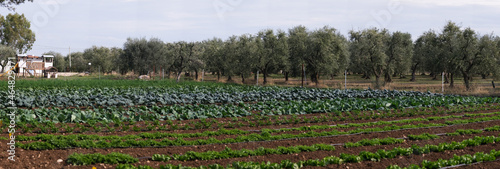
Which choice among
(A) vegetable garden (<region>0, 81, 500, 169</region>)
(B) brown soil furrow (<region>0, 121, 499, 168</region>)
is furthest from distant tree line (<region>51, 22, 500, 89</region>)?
(B) brown soil furrow (<region>0, 121, 499, 168</region>)

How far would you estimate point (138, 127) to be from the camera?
45.4 ft

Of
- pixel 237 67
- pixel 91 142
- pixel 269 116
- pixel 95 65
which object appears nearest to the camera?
pixel 91 142

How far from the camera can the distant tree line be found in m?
40.2

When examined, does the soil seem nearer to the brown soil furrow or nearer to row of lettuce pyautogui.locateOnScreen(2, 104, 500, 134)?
the brown soil furrow

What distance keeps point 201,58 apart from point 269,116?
47385 mm

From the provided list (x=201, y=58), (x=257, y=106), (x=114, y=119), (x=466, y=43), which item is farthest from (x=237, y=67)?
(x=114, y=119)

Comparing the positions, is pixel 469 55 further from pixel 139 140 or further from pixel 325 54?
pixel 139 140

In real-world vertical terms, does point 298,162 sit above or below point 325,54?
below

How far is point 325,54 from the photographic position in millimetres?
48219

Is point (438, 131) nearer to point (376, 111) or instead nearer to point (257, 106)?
point (376, 111)

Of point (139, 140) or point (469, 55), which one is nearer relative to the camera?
point (139, 140)

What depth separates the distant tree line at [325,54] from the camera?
132 feet

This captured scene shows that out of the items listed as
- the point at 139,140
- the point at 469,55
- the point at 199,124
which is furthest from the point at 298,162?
the point at 469,55

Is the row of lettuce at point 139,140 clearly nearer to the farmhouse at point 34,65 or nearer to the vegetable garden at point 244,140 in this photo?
the vegetable garden at point 244,140
